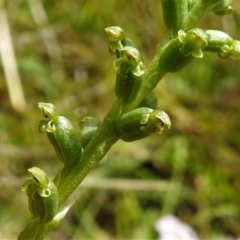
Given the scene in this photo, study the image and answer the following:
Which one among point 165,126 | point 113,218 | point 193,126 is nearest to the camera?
point 165,126

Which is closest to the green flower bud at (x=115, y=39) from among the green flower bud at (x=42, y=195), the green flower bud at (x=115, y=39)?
the green flower bud at (x=115, y=39)

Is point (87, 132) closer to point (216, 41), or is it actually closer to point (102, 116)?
point (216, 41)

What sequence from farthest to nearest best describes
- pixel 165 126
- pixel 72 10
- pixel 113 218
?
pixel 72 10
pixel 113 218
pixel 165 126

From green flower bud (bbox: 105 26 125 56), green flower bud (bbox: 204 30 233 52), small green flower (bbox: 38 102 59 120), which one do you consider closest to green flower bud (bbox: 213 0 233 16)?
green flower bud (bbox: 204 30 233 52)

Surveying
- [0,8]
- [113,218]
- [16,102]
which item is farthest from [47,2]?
[113,218]

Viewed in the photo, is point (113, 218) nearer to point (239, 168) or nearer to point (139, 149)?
point (139, 149)

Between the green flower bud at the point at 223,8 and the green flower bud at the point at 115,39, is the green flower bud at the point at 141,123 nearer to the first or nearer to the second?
the green flower bud at the point at 115,39

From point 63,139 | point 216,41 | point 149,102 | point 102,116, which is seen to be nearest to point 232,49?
point 216,41
